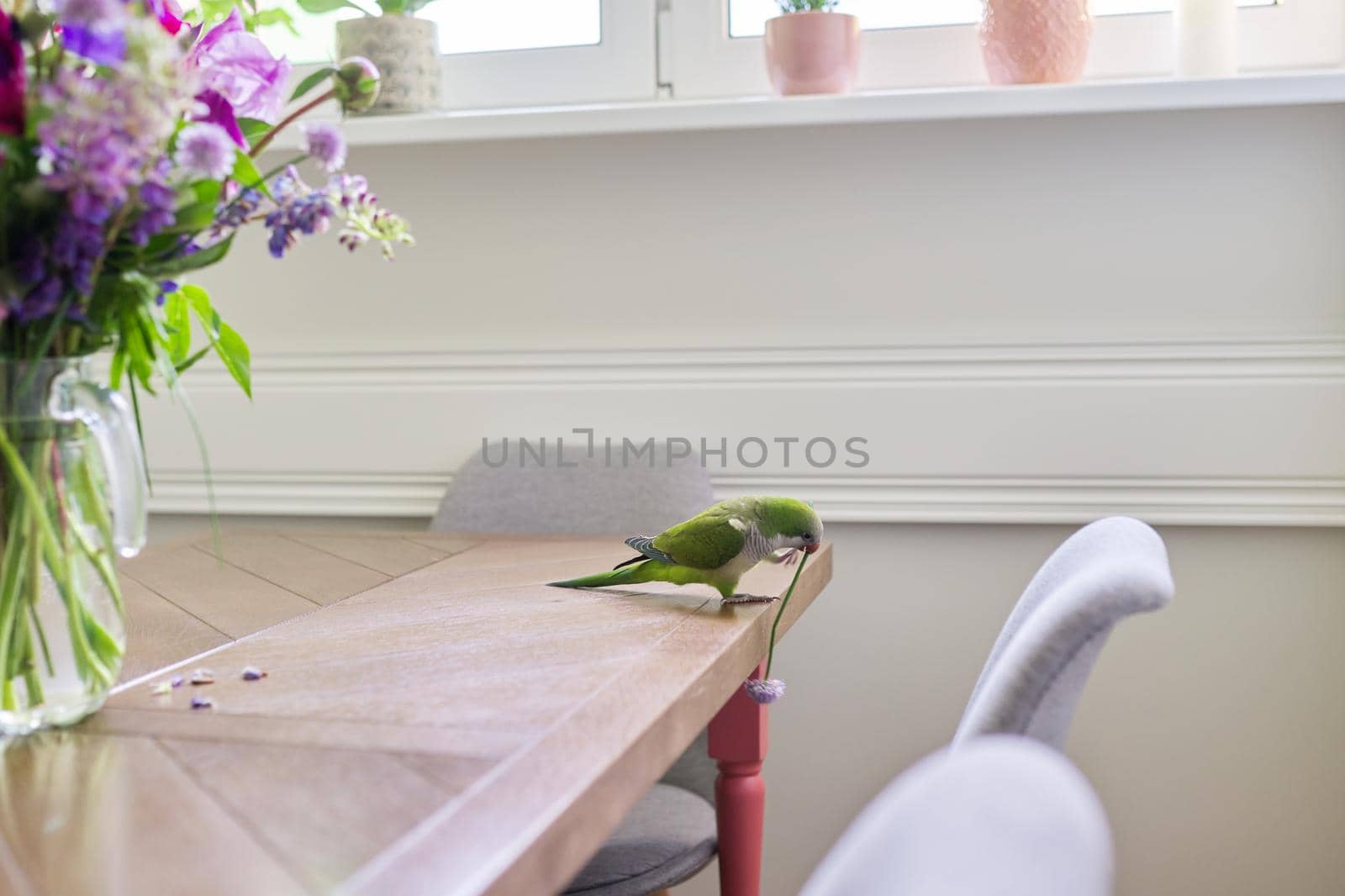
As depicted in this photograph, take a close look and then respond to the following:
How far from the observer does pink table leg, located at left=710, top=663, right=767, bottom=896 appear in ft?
3.90

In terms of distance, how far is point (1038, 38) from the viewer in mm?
1612

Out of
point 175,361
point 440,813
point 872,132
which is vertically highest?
point 872,132

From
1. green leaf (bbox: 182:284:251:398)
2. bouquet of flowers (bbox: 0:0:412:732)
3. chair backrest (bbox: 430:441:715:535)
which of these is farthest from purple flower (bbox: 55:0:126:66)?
chair backrest (bbox: 430:441:715:535)

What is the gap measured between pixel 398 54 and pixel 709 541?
108 centimetres

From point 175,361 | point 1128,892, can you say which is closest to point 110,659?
point 175,361

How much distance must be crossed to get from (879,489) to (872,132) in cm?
49

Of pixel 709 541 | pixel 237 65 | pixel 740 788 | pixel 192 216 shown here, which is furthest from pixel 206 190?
pixel 740 788

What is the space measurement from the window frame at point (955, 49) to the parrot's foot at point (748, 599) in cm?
98

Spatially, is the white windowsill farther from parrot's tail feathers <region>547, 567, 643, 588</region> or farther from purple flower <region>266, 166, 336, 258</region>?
purple flower <region>266, 166, 336, 258</region>

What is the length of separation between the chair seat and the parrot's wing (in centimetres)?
29

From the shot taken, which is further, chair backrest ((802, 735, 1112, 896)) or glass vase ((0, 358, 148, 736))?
glass vase ((0, 358, 148, 736))

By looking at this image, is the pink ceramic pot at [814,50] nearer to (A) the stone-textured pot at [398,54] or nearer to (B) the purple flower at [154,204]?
(A) the stone-textured pot at [398,54]

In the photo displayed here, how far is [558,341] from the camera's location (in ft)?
6.11

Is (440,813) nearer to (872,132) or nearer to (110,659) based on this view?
(110,659)
